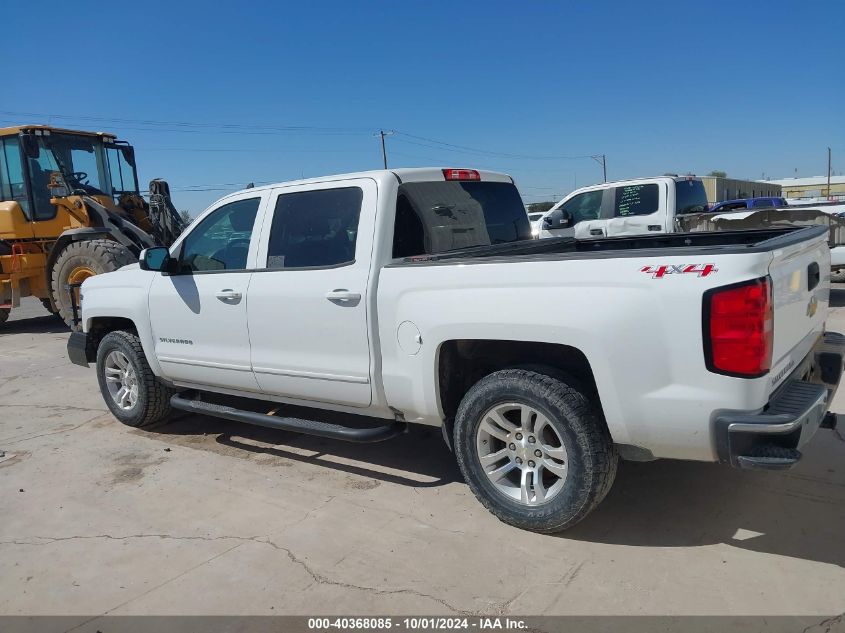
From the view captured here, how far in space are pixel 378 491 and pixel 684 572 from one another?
1939 millimetres

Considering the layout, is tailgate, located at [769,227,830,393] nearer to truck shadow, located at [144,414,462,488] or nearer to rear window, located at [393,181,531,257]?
rear window, located at [393,181,531,257]

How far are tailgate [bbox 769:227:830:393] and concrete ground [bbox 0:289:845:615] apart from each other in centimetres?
89

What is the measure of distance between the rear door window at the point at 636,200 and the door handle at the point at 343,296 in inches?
300

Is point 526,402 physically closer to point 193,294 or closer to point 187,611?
point 187,611

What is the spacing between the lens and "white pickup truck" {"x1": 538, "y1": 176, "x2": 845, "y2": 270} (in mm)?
9969

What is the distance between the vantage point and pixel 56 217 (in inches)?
477

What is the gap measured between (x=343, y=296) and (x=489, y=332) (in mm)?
1033

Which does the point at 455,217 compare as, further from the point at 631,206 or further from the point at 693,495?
the point at 631,206

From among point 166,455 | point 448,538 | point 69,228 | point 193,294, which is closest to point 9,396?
point 166,455

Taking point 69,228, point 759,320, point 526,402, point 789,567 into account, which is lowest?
point 789,567

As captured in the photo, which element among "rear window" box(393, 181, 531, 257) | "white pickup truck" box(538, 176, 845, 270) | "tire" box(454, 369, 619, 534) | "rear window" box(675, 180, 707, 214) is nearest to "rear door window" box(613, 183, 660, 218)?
"white pickup truck" box(538, 176, 845, 270)

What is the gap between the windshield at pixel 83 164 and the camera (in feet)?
39.1

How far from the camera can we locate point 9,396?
302 inches
